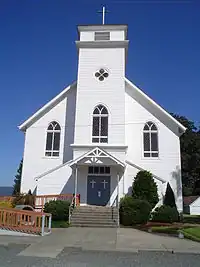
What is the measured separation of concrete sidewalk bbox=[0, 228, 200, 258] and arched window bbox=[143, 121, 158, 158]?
9698mm

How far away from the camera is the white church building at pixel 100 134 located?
1967 cm

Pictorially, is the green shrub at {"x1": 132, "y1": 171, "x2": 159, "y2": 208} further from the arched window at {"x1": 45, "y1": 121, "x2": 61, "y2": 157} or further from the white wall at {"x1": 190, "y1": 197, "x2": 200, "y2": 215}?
the white wall at {"x1": 190, "y1": 197, "x2": 200, "y2": 215}

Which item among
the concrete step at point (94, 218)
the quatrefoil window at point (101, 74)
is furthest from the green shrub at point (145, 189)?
the quatrefoil window at point (101, 74)

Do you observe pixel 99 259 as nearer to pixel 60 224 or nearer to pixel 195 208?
pixel 60 224

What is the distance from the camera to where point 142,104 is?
881 inches

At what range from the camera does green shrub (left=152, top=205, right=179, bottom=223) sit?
17047 mm

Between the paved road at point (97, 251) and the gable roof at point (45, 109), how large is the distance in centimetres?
1198

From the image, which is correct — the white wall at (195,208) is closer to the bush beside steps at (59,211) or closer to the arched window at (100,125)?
the arched window at (100,125)

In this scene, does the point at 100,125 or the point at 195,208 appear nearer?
the point at 100,125

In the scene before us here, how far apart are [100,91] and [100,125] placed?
270cm

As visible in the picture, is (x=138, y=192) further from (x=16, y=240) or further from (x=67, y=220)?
(x=16, y=240)

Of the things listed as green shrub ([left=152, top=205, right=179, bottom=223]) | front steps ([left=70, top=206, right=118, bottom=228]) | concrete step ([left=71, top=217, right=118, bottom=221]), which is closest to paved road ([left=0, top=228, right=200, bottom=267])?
front steps ([left=70, top=206, right=118, bottom=228])

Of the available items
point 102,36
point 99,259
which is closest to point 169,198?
point 99,259

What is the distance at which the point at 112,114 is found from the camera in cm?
2103
